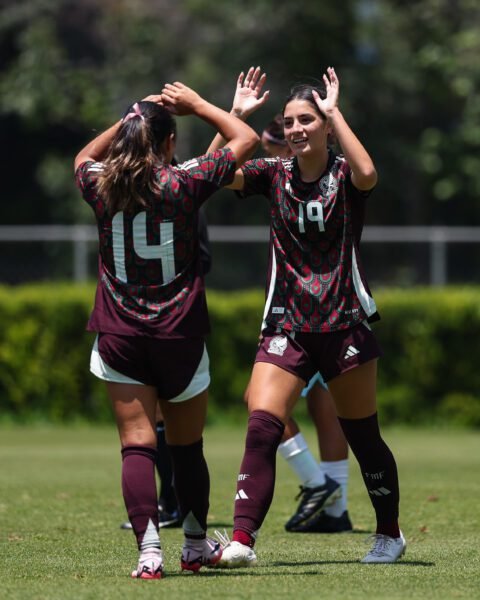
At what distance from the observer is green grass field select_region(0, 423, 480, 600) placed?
16.3 ft

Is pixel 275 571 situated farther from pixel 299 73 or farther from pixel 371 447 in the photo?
pixel 299 73

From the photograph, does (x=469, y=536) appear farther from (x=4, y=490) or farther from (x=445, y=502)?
(x=4, y=490)

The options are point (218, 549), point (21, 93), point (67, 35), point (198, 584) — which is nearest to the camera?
point (198, 584)

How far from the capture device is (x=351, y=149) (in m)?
5.65

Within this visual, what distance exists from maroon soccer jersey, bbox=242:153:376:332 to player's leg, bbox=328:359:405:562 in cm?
27

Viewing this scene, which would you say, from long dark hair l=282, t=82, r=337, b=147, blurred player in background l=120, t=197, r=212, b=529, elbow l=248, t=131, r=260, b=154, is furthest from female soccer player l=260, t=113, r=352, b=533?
elbow l=248, t=131, r=260, b=154

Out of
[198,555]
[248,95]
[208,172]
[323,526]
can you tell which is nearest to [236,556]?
[198,555]

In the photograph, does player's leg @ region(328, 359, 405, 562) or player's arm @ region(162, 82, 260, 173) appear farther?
player's leg @ region(328, 359, 405, 562)

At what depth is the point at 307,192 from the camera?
584 cm

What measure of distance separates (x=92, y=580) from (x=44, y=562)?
74 centimetres

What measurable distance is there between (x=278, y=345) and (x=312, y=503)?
6.83ft

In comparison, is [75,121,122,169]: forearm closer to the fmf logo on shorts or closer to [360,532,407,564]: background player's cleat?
the fmf logo on shorts

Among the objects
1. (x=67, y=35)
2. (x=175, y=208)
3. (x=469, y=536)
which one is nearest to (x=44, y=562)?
(x=175, y=208)

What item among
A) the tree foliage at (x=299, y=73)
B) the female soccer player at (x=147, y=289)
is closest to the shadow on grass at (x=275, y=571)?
the female soccer player at (x=147, y=289)
